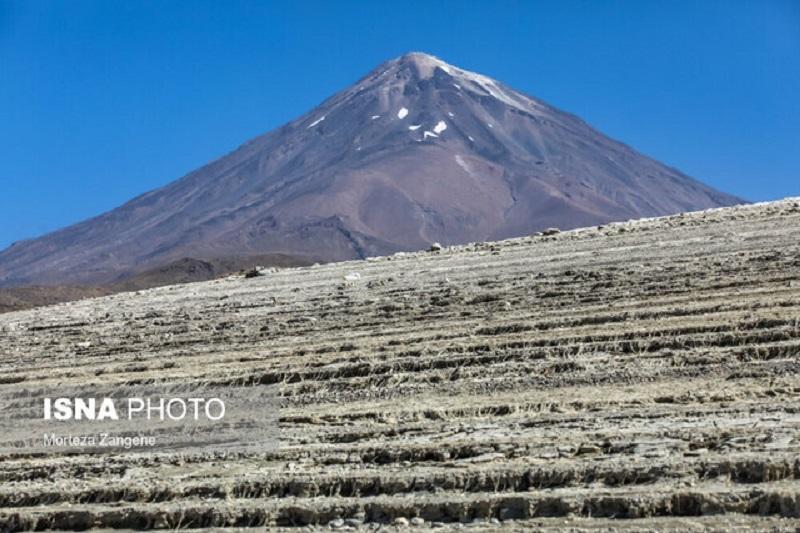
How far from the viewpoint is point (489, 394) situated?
31.3 feet

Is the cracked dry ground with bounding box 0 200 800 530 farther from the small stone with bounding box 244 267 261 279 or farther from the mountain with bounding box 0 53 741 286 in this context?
the mountain with bounding box 0 53 741 286

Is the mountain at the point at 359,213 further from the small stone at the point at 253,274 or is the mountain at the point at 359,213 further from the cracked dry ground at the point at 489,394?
the cracked dry ground at the point at 489,394

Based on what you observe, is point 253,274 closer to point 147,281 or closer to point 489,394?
point 489,394

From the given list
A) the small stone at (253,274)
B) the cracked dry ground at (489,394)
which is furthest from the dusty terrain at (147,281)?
the cracked dry ground at (489,394)

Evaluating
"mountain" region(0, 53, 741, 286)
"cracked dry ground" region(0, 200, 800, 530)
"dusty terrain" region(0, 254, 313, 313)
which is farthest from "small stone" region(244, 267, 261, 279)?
"mountain" region(0, 53, 741, 286)

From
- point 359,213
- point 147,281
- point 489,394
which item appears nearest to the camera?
point 489,394

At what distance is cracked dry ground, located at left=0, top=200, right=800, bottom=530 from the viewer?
667cm

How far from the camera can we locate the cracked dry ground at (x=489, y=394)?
6.67 m

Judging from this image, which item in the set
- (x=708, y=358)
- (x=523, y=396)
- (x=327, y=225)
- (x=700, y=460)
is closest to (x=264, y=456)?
(x=523, y=396)

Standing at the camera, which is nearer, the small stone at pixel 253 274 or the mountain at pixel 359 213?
the small stone at pixel 253 274

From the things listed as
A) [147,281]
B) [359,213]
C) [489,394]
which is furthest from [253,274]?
[359,213]

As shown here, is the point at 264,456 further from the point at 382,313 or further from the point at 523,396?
the point at 382,313

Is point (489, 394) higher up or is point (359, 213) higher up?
point (359, 213)

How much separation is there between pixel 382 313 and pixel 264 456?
20.9 feet
